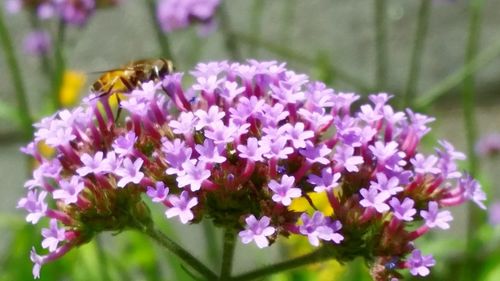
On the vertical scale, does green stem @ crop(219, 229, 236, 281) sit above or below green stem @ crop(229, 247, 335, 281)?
above

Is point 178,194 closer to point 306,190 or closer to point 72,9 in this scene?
point 306,190

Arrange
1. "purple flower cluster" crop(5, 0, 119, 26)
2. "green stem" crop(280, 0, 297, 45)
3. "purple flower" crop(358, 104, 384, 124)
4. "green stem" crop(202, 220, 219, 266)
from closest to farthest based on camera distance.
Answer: "purple flower" crop(358, 104, 384, 124), "green stem" crop(202, 220, 219, 266), "purple flower cluster" crop(5, 0, 119, 26), "green stem" crop(280, 0, 297, 45)

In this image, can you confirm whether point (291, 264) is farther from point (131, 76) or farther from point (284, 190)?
point (131, 76)

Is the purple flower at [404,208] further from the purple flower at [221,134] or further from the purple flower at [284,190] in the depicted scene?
the purple flower at [221,134]

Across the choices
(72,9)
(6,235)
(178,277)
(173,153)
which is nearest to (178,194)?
(173,153)

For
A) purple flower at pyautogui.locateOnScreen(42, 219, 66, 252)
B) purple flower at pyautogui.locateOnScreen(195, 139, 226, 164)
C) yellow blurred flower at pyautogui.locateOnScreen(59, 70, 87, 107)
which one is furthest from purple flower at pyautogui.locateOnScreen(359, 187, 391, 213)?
yellow blurred flower at pyautogui.locateOnScreen(59, 70, 87, 107)

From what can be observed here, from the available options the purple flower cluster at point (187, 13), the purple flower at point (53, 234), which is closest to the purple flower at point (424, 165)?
the purple flower at point (53, 234)

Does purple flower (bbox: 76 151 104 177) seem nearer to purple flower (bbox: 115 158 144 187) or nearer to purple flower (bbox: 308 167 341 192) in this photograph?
purple flower (bbox: 115 158 144 187)
